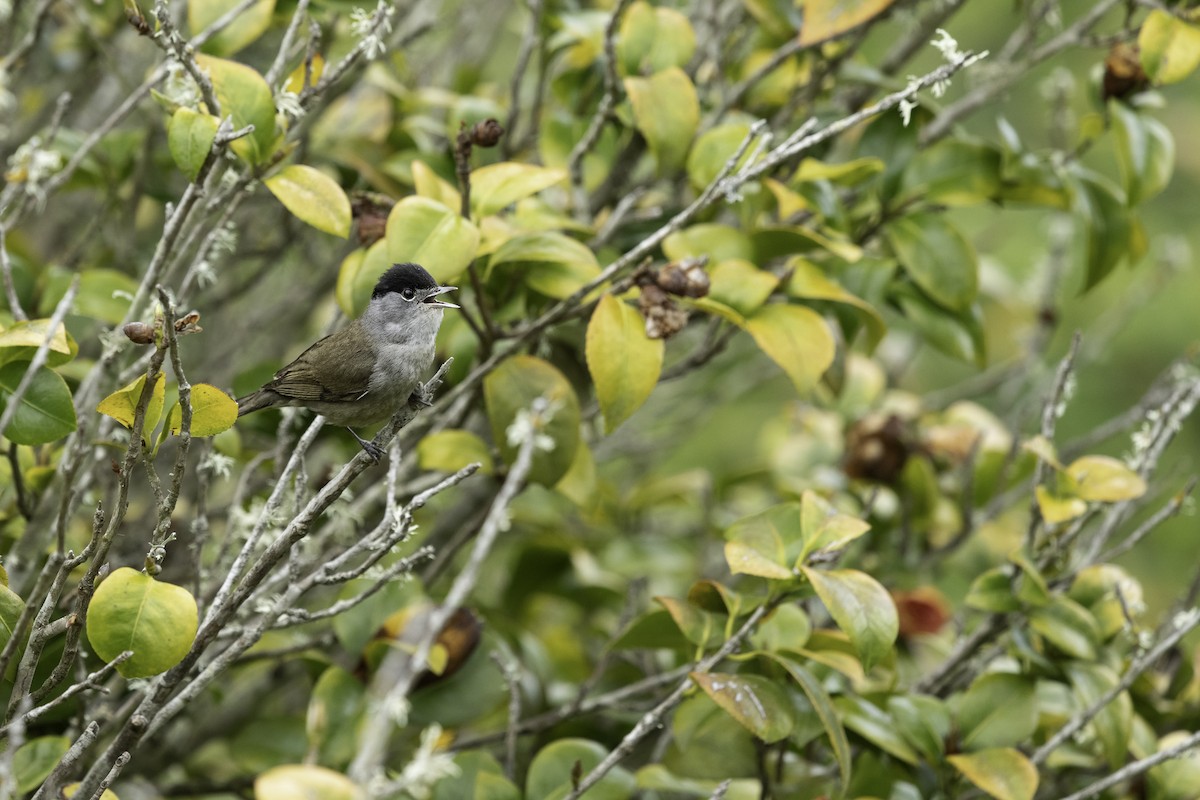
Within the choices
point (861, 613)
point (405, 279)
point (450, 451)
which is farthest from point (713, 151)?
point (861, 613)

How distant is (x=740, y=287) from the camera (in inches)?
96.9

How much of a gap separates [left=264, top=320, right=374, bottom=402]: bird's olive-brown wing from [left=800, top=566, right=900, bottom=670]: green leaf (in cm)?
103

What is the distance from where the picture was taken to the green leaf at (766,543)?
2.10m

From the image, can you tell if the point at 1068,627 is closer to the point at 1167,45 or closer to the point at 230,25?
the point at 1167,45

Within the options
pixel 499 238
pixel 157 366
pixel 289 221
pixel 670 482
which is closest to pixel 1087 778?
pixel 670 482

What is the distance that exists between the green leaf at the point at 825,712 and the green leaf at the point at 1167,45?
1.58m

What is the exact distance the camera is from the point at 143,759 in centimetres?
271

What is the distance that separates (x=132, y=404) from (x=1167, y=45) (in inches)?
90.0

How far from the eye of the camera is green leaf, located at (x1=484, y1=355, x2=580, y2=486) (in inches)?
96.7

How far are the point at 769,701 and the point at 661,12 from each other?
1.65 metres

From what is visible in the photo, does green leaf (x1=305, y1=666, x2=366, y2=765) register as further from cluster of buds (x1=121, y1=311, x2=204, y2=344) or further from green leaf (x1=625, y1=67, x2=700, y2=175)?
green leaf (x1=625, y1=67, x2=700, y2=175)

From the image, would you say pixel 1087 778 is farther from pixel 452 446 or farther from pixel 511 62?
pixel 511 62

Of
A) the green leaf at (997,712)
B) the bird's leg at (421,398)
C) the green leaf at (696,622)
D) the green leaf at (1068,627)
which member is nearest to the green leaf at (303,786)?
the bird's leg at (421,398)

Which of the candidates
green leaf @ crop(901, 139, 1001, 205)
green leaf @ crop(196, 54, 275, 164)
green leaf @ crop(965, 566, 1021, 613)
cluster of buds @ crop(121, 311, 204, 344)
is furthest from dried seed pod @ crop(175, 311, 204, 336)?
green leaf @ crop(901, 139, 1001, 205)
